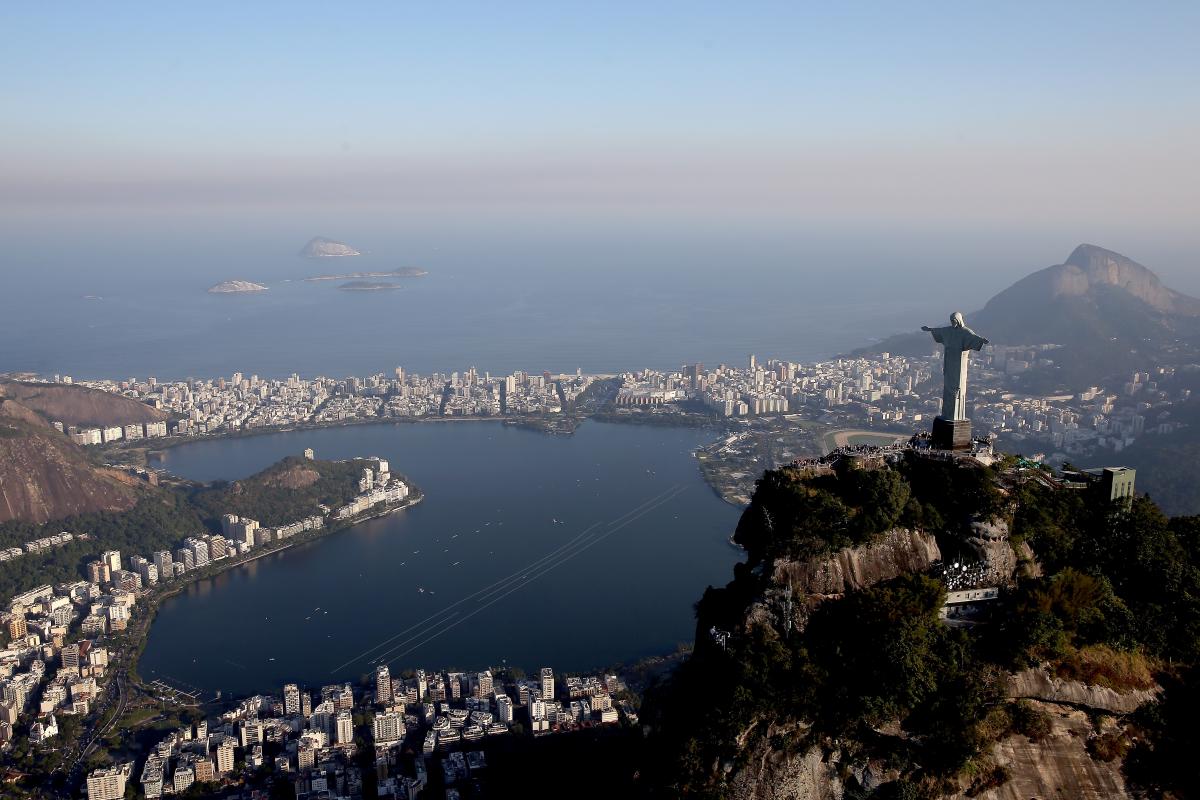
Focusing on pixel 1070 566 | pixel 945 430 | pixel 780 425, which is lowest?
pixel 780 425

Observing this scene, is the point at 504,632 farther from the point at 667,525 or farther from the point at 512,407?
the point at 512,407

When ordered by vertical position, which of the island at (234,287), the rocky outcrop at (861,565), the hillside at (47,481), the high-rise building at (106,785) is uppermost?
the island at (234,287)

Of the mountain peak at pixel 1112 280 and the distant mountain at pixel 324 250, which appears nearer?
the mountain peak at pixel 1112 280

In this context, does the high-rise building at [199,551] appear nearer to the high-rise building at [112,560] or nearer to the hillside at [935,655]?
the high-rise building at [112,560]

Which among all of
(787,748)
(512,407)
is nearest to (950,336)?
(787,748)

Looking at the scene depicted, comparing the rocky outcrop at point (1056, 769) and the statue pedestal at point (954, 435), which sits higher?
the statue pedestal at point (954, 435)

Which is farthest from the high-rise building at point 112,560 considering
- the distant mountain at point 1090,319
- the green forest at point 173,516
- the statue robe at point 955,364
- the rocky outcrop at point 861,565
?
Result: the distant mountain at point 1090,319
